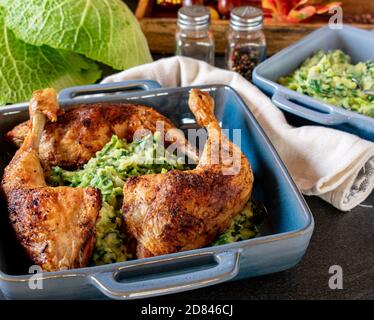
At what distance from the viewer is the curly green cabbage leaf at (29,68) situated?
64.7 inches

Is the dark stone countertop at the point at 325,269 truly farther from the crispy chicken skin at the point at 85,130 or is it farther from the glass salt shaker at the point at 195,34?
the glass salt shaker at the point at 195,34

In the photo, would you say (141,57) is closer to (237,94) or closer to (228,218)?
(237,94)

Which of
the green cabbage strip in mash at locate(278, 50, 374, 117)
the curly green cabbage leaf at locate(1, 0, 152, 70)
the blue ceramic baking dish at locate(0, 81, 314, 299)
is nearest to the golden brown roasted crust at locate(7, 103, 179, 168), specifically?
the blue ceramic baking dish at locate(0, 81, 314, 299)

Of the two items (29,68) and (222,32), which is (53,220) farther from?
(222,32)

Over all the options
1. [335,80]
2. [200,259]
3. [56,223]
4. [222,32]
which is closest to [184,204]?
[200,259]

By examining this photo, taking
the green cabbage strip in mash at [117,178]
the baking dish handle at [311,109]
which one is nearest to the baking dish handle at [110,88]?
the green cabbage strip in mash at [117,178]

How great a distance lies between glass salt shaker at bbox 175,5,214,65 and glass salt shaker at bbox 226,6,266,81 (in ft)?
0.23

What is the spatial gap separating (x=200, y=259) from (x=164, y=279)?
0.07m

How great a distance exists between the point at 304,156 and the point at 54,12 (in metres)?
0.80

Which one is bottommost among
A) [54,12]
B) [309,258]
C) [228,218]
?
[309,258]

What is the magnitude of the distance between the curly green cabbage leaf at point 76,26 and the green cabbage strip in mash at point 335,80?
49 cm

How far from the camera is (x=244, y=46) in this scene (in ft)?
5.70

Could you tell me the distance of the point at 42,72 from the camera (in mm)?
1682

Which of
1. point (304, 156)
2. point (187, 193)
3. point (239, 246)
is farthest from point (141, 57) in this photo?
point (239, 246)
